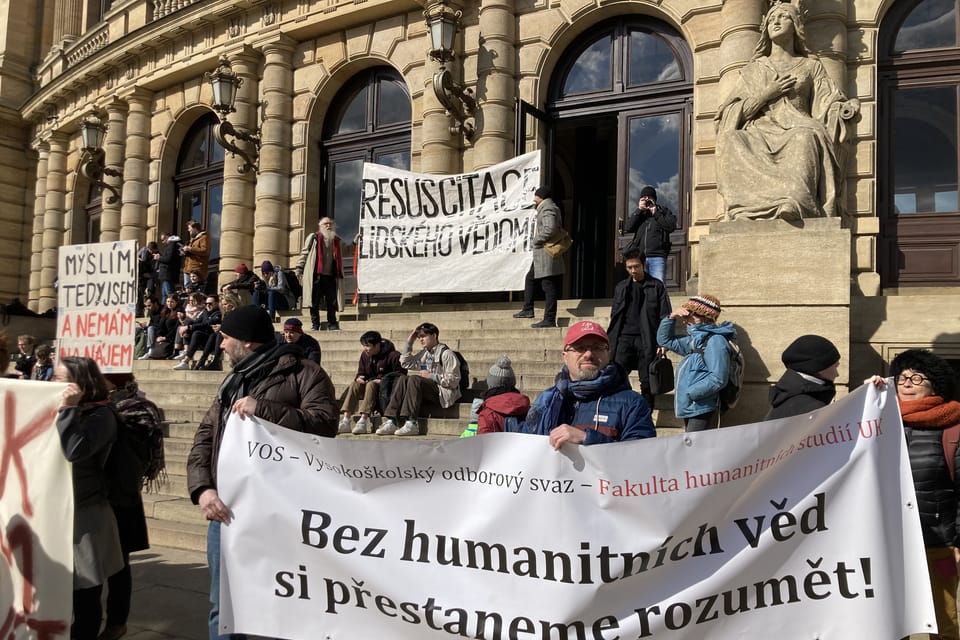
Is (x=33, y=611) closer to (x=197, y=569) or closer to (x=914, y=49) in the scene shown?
(x=197, y=569)

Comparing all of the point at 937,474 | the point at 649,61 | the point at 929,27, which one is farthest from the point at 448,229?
the point at 937,474

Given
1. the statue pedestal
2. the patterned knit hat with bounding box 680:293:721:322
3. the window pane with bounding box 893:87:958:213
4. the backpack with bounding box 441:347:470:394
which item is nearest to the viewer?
the patterned knit hat with bounding box 680:293:721:322

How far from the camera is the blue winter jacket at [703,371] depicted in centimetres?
597

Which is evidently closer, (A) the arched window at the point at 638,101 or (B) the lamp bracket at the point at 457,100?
(A) the arched window at the point at 638,101

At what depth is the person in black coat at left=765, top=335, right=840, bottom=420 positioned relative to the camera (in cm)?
383

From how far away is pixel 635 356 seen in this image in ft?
24.6

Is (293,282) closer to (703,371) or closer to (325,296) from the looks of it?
(325,296)

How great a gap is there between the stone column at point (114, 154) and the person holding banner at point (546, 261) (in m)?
14.5

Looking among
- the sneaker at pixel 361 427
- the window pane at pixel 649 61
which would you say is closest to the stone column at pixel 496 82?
the window pane at pixel 649 61

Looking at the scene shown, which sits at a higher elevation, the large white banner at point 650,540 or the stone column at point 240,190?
the stone column at point 240,190

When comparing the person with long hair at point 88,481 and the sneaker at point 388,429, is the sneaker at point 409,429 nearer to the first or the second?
the sneaker at point 388,429

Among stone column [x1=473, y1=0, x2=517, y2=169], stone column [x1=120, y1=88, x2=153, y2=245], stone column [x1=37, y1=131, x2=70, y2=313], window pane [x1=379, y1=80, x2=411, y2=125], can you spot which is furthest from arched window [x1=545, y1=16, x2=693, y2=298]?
stone column [x1=37, y1=131, x2=70, y2=313]

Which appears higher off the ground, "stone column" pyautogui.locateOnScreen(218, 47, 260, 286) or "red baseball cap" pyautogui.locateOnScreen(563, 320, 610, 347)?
"stone column" pyautogui.locateOnScreen(218, 47, 260, 286)

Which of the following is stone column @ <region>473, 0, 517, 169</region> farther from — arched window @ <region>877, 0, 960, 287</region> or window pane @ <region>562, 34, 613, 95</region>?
arched window @ <region>877, 0, 960, 287</region>
